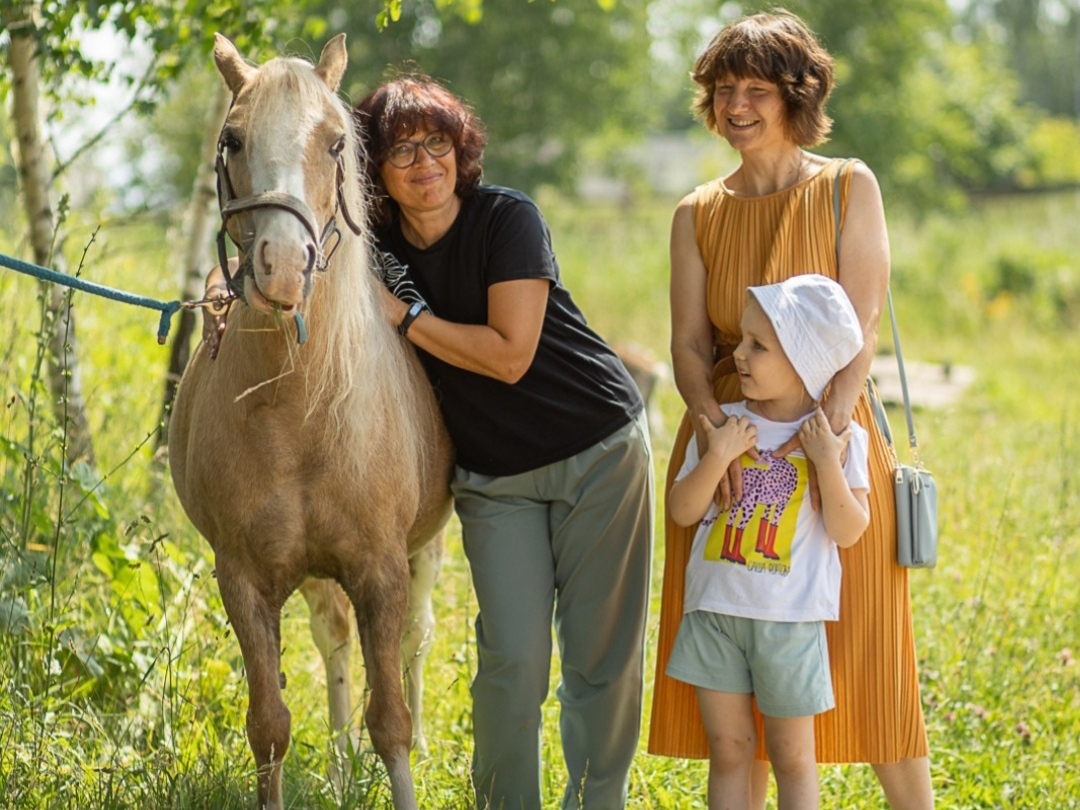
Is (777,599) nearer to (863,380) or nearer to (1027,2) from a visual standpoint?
(863,380)

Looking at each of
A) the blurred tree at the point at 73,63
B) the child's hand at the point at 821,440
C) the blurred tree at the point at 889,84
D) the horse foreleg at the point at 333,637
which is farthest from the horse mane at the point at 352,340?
the blurred tree at the point at 889,84

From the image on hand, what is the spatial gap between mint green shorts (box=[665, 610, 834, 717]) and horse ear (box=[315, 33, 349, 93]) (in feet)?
4.99

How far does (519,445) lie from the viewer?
315cm

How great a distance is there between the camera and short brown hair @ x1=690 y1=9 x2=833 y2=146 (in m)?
2.86

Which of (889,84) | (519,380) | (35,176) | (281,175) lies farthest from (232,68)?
(889,84)

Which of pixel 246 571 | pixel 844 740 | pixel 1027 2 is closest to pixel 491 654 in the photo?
pixel 246 571

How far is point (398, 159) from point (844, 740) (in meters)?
1.78

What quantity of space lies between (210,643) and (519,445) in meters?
1.21

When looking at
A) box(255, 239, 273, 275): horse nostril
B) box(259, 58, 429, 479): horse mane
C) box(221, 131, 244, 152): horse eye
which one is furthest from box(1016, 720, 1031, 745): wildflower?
box(221, 131, 244, 152): horse eye

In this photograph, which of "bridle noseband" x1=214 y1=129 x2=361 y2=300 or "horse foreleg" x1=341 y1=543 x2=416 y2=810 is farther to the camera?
"horse foreleg" x1=341 y1=543 x2=416 y2=810

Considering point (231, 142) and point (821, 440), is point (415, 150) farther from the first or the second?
point (821, 440)

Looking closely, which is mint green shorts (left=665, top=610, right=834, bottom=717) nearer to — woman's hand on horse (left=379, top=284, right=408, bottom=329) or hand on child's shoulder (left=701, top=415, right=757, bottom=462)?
hand on child's shoulder (left=701, top=415, right=757, bottom=462)

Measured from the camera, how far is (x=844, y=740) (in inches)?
115

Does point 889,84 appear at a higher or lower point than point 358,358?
higher
